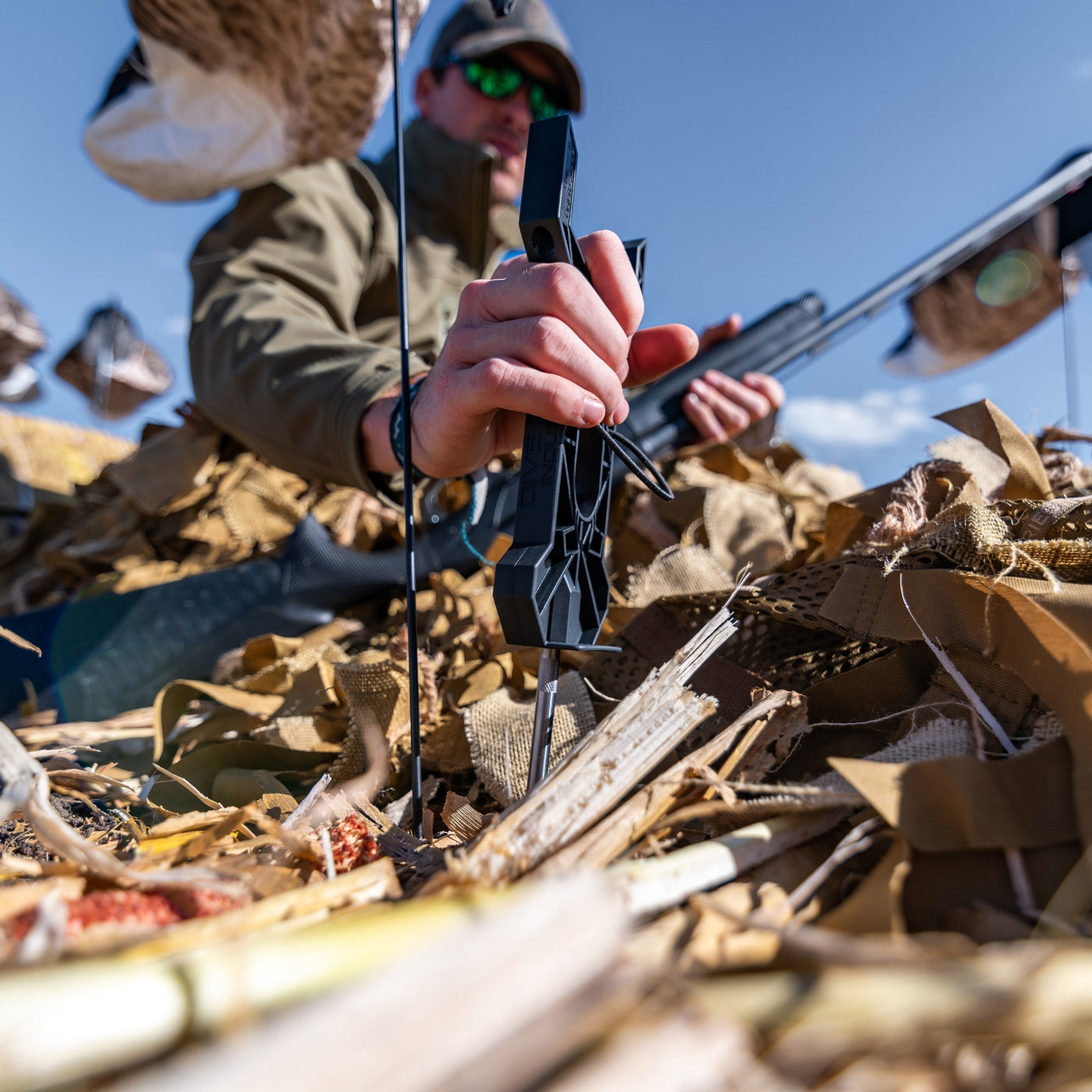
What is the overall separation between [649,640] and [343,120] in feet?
5.17

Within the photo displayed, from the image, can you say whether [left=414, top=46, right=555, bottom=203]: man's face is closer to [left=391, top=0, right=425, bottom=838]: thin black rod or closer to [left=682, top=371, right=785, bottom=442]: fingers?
[left=682, top=371, right=785, bottom=442]: fingers

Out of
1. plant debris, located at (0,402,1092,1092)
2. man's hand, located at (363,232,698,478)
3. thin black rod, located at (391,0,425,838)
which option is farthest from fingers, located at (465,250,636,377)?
plant debris, located at (0,402,1092,1092)

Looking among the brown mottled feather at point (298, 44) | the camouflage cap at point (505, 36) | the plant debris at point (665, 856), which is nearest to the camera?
the plant debris at point (665, 856)

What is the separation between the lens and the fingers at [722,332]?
6.31 ft

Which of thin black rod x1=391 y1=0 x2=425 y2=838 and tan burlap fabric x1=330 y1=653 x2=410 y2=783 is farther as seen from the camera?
tan burlap fabric x1=330 y1=653 x2=410 y2=783

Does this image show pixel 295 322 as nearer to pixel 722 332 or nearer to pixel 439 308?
pixel 439 308

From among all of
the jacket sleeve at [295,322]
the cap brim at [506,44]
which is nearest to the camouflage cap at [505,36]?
the cap brim at [506,44]

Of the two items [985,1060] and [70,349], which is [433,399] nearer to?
[985,1060]

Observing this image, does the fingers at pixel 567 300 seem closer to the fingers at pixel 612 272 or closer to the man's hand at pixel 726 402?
the fingers at pixel 612 272

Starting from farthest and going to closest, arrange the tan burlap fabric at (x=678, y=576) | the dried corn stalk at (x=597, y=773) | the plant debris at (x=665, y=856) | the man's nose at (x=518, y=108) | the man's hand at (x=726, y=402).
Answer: the man's nose at (x=518, y=108), the man's hand at (x=726, y=402), the tan burlap fabric at (x=678, y=576), the dried corn stalk at (x=597, y=773), the plant debris at (x=665, y=856)

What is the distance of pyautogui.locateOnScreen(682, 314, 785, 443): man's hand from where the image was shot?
1.65 metres

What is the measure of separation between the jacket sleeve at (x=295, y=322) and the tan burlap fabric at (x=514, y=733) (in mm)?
664

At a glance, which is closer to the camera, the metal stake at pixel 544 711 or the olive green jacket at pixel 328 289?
the metal stake at pixel 544 711

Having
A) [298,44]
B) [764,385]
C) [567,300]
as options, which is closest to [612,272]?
[567,300]
